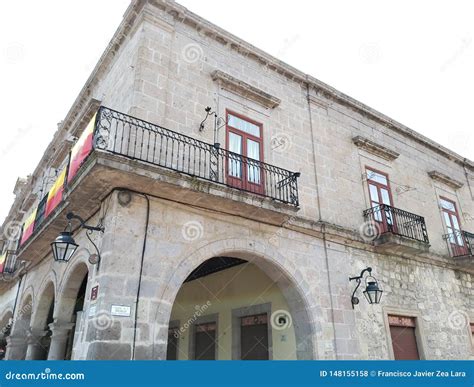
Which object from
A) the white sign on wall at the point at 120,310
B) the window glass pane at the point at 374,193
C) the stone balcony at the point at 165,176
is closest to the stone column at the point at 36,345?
the stone balcony at the point at 165,176

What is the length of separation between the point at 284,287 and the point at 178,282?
7.96 feet

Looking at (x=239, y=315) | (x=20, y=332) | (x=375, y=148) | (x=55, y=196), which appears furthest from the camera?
(x=375, y=148)

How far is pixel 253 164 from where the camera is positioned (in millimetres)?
7375

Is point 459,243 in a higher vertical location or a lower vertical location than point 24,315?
higher

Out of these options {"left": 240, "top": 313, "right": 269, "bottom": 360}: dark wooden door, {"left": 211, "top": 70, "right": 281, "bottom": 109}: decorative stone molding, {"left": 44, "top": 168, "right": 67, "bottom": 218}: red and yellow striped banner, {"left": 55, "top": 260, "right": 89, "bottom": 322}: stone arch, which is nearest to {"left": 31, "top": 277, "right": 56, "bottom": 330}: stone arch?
{"left": 55, "top": 260, "right": 89, "bottom": 322}: stone arch

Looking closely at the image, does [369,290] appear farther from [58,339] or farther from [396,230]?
[58,339]

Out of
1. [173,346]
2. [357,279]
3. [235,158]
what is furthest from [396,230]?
[173,346]

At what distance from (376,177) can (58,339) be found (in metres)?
8.21

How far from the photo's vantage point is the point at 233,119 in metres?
8.01

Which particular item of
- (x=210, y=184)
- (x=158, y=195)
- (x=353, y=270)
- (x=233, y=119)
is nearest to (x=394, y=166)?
(x=353, y=270)

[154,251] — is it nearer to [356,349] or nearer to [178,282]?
[178,282]

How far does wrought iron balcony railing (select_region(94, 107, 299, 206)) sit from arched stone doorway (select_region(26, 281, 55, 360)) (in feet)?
12.8

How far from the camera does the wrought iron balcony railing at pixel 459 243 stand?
1090cm

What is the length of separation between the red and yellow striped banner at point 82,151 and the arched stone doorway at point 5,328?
6.49 meters
